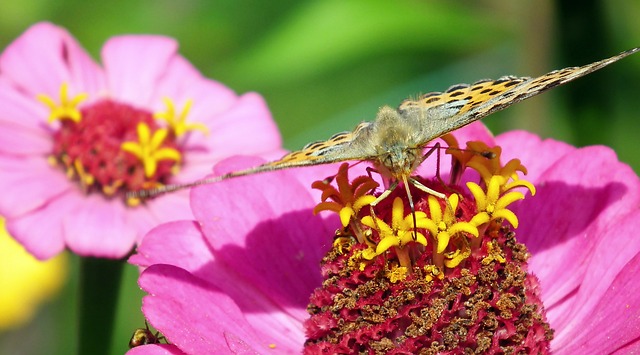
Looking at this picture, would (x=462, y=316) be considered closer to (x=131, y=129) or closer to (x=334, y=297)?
(x=334, y=297)

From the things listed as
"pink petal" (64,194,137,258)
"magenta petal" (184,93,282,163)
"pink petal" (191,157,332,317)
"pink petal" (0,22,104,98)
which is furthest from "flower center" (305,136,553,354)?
"pink petal" (0,22,104,98)

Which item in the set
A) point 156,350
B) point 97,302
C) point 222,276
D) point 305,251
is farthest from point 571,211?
point 97,302

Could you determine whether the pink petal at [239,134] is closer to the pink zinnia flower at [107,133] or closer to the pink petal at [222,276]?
the pink zinnia flower at [107,133]

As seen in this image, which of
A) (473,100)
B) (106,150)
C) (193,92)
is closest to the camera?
(473,100)

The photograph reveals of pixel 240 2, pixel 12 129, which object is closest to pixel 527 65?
pixel 12 129

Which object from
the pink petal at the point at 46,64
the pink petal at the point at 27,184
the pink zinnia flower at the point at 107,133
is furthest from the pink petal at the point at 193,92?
the pink petal at the point at 27,184

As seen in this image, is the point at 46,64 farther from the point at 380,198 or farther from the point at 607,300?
the point at 607,300

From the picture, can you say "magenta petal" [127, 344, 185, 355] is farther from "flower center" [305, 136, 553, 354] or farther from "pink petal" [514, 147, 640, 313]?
"pink petal" [514, 147, 640, 313]
